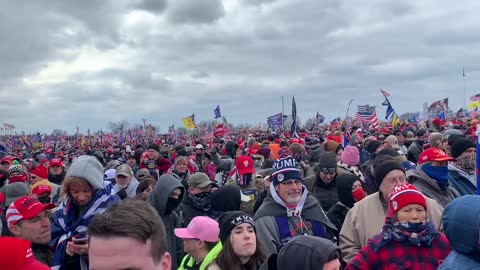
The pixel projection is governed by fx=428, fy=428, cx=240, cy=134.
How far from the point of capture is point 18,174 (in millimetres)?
8570

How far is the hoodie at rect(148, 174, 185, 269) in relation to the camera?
535 centimetres

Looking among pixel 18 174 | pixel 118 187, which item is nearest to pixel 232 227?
pixel 118 187

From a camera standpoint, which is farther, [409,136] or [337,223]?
[409,136]

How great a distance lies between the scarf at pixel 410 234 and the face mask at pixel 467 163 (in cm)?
283

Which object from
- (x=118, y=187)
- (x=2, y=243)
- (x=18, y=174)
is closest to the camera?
(x=2, y=243)

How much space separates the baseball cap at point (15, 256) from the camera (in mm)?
2780

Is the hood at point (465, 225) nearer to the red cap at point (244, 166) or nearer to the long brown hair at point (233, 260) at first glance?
the long brown hair at point (233, 260)

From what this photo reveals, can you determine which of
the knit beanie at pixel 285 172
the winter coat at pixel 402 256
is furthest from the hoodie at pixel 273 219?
the winter coat at pixel 402 256

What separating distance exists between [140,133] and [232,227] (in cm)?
6161

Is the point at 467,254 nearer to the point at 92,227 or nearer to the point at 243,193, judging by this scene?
the point at 92,227

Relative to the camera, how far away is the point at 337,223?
5312mm

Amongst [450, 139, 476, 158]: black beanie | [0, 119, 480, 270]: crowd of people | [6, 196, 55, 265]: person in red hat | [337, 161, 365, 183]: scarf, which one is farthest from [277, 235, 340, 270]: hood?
[337, 161, 365, 183]: scarf

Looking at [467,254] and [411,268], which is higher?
[467,254]

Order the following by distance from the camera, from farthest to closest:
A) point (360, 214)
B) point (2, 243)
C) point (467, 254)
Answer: point (360, 214) < point (2, 243) < point (467, 254)
